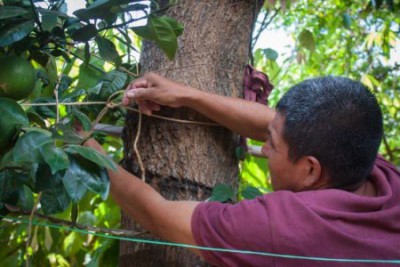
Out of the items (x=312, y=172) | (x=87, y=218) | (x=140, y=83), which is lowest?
(x=87, y=218)

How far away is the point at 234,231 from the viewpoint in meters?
0.99

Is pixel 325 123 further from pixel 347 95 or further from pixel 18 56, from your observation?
pixel 18 56

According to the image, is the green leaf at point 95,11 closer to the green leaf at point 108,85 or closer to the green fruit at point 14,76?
the green fruit at point 14,76

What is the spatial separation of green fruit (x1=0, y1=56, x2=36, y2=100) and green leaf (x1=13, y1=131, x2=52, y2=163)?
0.54ft

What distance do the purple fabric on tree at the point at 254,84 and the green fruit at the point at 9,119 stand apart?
551 mm

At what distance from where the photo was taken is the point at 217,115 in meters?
1.24

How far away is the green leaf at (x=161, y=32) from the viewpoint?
3.55ft

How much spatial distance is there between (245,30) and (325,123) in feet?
1.33

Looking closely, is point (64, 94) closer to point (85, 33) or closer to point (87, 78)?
point (87, 78)

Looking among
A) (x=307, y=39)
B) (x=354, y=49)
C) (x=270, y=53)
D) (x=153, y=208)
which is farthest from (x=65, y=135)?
(x=354, y=49)

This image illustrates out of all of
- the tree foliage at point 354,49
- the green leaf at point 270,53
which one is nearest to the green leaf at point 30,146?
the green leaf at point 270,53

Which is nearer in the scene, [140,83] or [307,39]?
[140,83]

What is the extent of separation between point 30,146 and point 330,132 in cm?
48

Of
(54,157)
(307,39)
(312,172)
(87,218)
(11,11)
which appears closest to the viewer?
(54,157)
